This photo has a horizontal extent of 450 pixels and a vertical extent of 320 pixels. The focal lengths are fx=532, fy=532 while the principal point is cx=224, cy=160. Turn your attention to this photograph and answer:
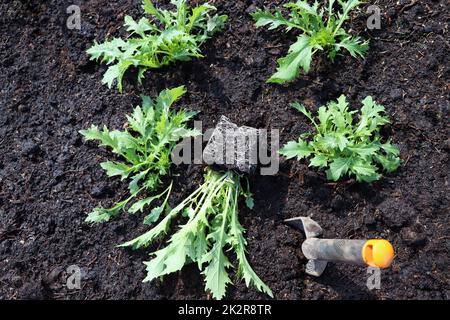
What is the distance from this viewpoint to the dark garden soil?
3.00 m

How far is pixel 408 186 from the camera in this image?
306 centimetres

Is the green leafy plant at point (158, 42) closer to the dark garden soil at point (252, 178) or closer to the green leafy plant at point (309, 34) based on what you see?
the dark garden soil at point (252, 178)

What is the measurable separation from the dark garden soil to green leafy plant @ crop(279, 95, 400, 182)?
4.1 inches

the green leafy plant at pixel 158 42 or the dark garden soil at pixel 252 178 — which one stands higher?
the green leafy plant at pixel 158 42

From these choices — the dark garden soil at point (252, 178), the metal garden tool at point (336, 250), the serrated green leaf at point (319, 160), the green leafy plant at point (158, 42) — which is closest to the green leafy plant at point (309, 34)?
the dark garden soil at point (252, 178)

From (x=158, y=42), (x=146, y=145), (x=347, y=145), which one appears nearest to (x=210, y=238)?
(x=146, y=145)

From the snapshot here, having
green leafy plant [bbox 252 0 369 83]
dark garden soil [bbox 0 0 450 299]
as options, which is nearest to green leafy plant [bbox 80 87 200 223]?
dark garden soil [bbox 0 0 450 299]

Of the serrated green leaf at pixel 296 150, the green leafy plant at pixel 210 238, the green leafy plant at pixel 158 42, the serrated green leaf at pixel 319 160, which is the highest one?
the green leafy plant at pixel 158 42

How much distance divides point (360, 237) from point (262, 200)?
1.94ft

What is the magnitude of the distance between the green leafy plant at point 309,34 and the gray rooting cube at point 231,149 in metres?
0.39

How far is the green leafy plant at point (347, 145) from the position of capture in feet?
9.60

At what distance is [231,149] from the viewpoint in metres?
3.00

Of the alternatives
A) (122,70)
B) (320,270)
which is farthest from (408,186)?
(122,70)

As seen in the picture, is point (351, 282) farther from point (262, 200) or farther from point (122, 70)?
point (122, 70)
